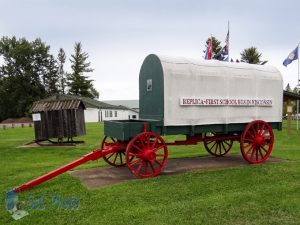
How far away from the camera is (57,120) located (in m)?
17.5

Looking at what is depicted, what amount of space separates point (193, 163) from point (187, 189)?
308cm

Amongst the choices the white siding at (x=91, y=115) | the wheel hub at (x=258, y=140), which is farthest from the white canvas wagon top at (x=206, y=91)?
the white siding at (x=91, y=115)

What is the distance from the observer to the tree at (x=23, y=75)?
204 feet

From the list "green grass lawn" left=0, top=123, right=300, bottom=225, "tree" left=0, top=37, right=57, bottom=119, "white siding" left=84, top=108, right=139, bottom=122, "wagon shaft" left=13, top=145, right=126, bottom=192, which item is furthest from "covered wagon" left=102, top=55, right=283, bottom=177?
"tree" left=0, top=37, right=57, bottom=119

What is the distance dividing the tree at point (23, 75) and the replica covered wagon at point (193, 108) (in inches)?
2167

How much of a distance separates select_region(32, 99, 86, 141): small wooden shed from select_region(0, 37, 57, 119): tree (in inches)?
1740

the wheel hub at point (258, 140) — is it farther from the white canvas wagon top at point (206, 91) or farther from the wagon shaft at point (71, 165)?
the wagon shaft at point (71, 165)

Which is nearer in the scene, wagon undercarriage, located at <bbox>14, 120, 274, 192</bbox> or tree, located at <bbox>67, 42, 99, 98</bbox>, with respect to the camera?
wagon undercarriage, located at <bbox>14, 120, 274, 192</bbox>

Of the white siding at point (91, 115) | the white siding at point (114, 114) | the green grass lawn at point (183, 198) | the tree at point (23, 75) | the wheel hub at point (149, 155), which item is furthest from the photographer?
the tree at point (23, 75)

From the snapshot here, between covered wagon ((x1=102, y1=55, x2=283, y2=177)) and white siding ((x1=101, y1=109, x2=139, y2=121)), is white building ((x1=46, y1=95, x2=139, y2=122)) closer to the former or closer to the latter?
white siding ((x1=101, y1=109, x2=139, y2=121))

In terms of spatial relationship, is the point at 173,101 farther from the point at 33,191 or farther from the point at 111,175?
the point at 33,191

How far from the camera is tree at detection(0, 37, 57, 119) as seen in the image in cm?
6203

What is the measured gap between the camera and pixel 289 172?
8.49 metres

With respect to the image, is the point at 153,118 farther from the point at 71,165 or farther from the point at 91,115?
the point at 91,115
